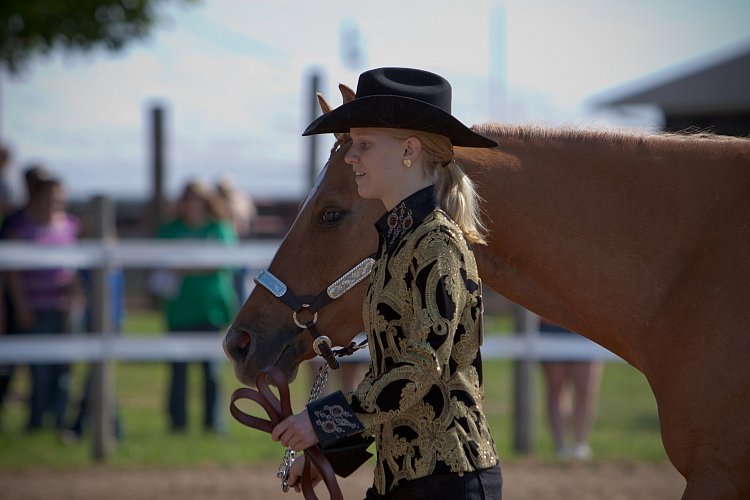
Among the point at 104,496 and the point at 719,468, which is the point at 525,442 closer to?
the point at 104,496

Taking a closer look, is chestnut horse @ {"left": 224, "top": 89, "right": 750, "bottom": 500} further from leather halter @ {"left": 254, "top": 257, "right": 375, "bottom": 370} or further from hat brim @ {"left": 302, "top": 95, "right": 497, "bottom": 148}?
hat brim @ {"left": 302, "top": 95, "right": 497, "bottom": 148}

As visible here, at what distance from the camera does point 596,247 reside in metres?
3.03

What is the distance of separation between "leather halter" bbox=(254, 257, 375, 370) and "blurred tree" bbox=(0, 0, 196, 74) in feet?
46.5

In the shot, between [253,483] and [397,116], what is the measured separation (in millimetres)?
4782

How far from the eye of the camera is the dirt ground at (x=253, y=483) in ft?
21.2

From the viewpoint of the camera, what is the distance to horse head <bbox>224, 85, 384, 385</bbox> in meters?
3.04

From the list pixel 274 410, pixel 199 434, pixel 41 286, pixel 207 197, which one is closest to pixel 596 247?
pixel 274 410

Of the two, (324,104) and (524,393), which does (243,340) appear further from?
(524,393)

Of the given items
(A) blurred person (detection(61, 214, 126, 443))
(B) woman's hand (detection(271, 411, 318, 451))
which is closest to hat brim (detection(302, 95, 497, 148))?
(B) woman's hand (detection(271, 411, 318, 451))

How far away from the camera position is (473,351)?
2541 millimetres

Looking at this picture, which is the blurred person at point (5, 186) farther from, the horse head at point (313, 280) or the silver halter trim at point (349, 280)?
the silver halter trim at point (349, 280)

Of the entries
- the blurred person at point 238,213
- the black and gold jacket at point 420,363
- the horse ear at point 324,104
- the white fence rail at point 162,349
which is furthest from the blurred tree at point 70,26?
the black and gold jacket at point 420,363

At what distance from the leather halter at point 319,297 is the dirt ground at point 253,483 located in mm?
3660

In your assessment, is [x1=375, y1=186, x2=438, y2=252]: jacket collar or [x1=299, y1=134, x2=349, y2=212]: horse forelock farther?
[x1=299, y1=134, x2=349, y2=212]: horse forelock
